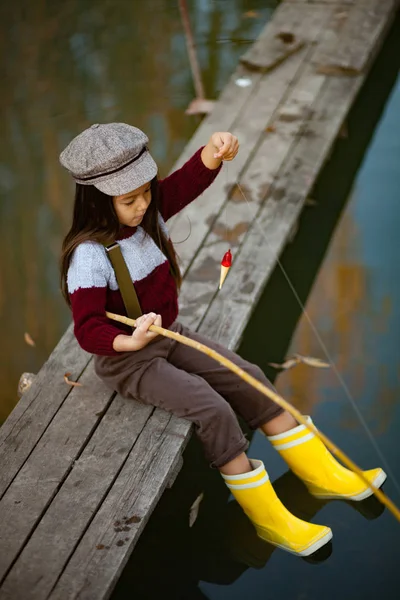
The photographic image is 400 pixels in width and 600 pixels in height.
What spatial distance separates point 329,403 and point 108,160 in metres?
1.55

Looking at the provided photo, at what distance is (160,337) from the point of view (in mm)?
2930

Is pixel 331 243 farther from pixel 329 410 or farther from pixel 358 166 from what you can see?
pixel 329 410

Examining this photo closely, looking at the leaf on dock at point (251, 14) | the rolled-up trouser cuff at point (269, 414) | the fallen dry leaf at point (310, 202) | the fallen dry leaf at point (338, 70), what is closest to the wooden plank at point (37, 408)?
the rolled-up trouser cuff at point (269, 414)

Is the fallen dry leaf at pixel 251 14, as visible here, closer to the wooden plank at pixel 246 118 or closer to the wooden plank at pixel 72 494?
the wooden plank at pixel 246 118

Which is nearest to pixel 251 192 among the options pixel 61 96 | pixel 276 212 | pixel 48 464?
pixel 276 212

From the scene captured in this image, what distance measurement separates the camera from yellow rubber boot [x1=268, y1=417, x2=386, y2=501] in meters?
3.05

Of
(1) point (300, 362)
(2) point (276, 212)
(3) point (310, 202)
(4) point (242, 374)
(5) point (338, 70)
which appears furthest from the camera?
(5) point (338, 70)

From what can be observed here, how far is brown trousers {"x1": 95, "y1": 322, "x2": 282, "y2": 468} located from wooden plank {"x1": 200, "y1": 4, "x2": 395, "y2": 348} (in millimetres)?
324

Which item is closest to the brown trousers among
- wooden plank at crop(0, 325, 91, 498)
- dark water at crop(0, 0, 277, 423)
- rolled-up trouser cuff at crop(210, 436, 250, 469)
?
rolled-up trouser cuff at crop(210, 436, 250, 469)

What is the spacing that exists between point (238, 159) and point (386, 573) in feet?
7.20

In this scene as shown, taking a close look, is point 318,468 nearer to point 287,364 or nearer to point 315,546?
point 315,546

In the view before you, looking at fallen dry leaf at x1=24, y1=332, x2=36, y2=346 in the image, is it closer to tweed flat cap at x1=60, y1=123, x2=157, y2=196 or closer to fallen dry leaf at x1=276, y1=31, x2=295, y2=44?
tweed flat cap at x1=60, y1=123, x2=157, y2=196

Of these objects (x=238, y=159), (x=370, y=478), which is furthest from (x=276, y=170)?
(x=370, y=478)

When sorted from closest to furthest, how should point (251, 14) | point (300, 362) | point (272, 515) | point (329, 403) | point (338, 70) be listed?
point (272, 515) < point (329, 403) < point (300, 362) < point (338, 70) < point (251, 14)
